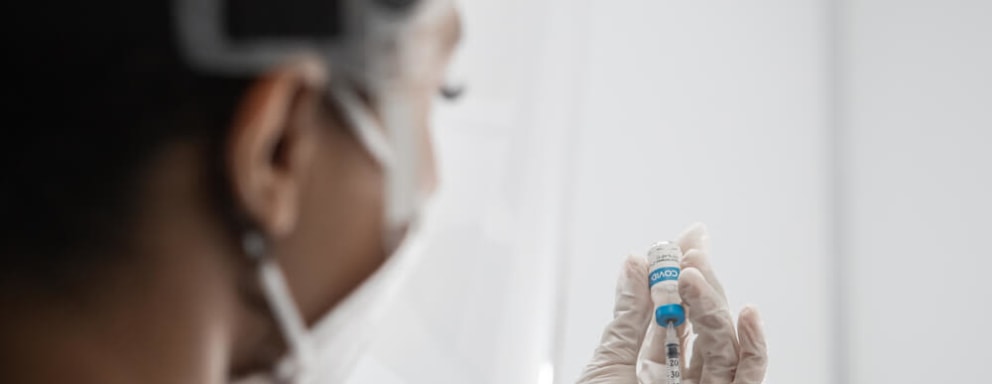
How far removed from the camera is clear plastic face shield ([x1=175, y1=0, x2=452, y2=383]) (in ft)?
1.76

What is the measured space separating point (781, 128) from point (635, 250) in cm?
52

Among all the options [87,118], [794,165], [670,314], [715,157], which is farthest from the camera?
[794,165]

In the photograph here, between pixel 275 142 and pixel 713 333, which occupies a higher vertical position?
pixel 275 142

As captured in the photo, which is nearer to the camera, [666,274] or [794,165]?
[666,274]

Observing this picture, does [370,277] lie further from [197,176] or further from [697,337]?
[697,337]

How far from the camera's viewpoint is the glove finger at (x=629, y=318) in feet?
3.85

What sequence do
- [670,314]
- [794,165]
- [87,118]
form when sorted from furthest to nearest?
1. [794,165]
2. [670,314]
3. [87,118]

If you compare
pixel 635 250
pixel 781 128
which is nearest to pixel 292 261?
pixel 635 250

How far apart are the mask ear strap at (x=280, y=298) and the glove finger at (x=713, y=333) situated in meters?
0.63

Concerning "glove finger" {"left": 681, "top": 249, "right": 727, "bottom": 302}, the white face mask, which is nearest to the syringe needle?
"glove finger" {"left": 681, "top": 249, "right": 727, "bottom": 302}

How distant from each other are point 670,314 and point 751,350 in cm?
15

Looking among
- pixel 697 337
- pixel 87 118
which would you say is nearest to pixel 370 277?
pixel 87 118

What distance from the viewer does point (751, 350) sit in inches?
45.8

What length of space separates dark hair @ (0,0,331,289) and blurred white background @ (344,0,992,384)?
69 centimetres
